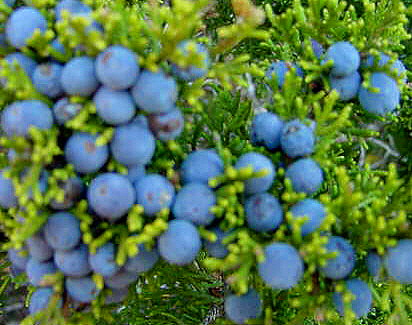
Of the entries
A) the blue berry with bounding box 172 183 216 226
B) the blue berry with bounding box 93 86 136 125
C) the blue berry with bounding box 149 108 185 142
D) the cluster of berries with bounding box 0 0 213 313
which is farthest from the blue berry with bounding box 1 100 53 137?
the blue berry with bounding box 172 183 216 226

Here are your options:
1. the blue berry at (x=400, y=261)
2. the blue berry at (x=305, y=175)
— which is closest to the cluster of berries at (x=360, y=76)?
the blue berry at (x=305, y=175)

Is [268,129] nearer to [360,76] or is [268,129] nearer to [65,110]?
[360,76]

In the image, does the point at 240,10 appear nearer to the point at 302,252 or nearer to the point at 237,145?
the point at 237,145

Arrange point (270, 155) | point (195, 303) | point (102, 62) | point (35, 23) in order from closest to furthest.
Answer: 1. point (102, 62)
2. point (35, 23)
3. point (270, 155)
4. point (195, 303)

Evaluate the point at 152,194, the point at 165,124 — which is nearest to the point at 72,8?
the point at 165,124

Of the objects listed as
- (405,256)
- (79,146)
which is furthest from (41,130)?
(405,256)

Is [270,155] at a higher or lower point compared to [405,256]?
higher

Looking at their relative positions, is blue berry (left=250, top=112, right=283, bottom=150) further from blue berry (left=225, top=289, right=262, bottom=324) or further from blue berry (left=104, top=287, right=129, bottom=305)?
blue berry (left=104, top=287, right=129, bottom=305)
